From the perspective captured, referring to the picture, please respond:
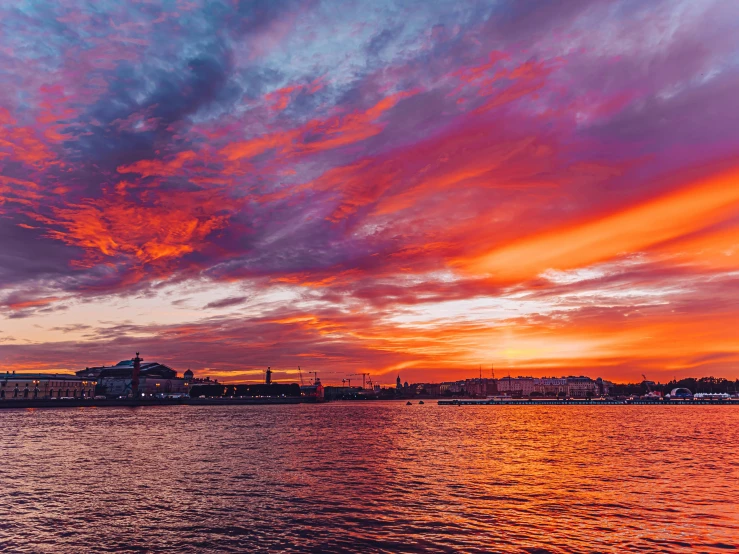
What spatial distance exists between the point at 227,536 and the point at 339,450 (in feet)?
138

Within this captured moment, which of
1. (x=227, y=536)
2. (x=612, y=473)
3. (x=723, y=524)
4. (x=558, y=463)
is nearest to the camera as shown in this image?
(x=227, y=536)

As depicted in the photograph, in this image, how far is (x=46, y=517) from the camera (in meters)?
32.3

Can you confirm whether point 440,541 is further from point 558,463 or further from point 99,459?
point 99,459

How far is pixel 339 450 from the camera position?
69.6m

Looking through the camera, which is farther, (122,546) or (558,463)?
(558,463)

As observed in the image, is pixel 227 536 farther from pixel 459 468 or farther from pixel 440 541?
pixel 459 468

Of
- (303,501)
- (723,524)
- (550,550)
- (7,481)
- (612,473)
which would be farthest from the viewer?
(612,473)

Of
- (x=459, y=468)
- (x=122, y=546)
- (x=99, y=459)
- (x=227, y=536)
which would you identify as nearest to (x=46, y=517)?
(x=122, y=546)

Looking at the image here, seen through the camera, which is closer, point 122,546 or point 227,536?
point 122,546

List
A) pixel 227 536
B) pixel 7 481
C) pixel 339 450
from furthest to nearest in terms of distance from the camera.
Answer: pixel 339 450, pixel 7 481, pixel 227 536

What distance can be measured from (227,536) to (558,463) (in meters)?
40.3

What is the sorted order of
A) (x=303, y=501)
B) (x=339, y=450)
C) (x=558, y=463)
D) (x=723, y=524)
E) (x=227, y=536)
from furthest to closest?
1. (x=339, y=450)
2. (x=558, y=463)
3. (x=303, y=501)
4. (x=723, y=524)
5. (x=227, y=536)

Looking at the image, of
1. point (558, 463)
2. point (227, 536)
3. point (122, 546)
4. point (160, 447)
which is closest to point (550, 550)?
point (227, 536)

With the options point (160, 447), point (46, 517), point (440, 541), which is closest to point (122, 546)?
point (46, 517)
